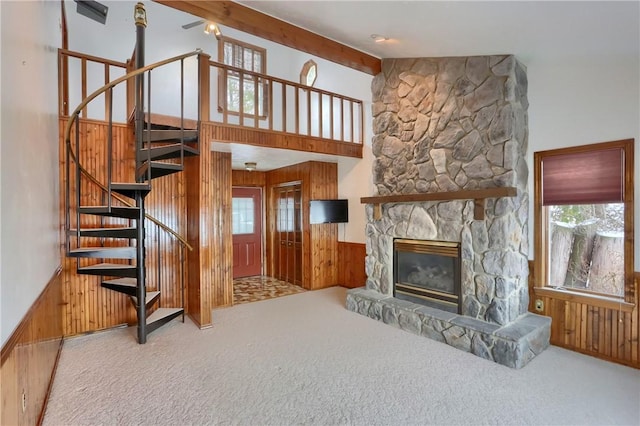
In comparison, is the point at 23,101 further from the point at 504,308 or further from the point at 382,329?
the point at 504,308

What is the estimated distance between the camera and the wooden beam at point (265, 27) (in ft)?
9.29

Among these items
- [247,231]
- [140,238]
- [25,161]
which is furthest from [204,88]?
[247,231]

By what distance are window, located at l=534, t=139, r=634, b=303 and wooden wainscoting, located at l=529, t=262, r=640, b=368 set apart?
5.6 inches

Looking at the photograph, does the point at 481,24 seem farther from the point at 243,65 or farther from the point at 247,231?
the point at 247,231

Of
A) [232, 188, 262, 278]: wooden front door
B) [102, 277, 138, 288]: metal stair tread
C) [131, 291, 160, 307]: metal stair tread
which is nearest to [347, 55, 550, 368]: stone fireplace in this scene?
[131, 291, 160, 307]: metal stair tread

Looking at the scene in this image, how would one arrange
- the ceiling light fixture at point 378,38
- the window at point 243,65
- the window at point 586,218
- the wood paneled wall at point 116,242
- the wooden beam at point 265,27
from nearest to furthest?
the wooden beam at point 265,27 < the window at point 586,218 < the ceiling light fixture at point 378,38 < the wood paneled wall at point 116,242 < the window at point 243,65

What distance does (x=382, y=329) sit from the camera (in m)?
3.86

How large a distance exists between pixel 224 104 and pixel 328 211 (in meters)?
2.47

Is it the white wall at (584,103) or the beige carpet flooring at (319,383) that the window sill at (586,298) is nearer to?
the white wall at (584,103)

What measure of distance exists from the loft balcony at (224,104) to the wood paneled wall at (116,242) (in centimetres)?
41

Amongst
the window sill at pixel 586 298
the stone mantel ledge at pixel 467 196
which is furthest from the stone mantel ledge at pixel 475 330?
the stone mantel ledge at pixel 467 196

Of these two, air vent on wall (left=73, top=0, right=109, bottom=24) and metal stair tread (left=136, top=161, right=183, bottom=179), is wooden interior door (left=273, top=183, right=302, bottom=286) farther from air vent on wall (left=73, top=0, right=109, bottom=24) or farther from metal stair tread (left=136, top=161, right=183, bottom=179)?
air vent on wall (left=73, top=0, right=109, bottom=24)

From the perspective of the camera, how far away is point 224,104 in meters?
4.32

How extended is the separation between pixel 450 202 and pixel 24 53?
12.9ft
